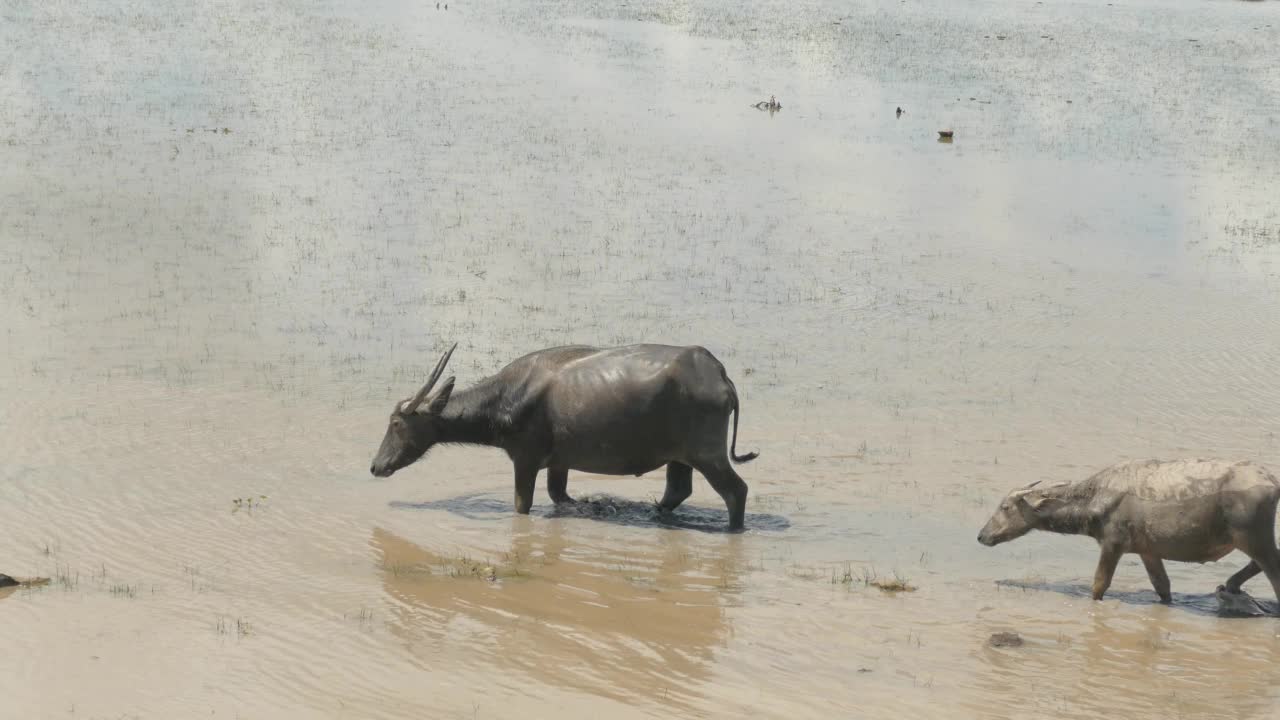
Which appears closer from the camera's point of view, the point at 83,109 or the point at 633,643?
the point at 633,643

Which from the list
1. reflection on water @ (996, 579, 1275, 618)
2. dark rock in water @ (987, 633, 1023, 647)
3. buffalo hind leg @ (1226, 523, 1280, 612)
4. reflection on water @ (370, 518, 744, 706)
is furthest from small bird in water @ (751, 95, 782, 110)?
dark rock in water @ (987, 633, 1023, 647)

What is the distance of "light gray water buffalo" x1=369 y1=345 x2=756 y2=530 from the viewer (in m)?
11.9

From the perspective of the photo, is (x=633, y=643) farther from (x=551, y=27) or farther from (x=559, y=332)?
(x=551, y=27)

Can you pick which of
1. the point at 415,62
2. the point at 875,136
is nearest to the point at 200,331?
the point at 875,136

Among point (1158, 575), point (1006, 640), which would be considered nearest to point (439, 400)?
point (1006, 640)

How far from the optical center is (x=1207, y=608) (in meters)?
10.2

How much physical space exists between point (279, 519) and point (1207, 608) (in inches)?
265

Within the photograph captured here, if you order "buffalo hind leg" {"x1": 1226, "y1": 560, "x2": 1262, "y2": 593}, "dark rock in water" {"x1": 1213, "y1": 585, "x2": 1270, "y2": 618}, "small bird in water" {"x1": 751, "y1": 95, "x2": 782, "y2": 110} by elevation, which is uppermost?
"small bird in water" {"x1": 751, "y1": 95, "x2": 782, "y2": 110}

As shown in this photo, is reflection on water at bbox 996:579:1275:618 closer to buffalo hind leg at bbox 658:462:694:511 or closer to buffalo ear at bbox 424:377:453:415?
buffalo hind leg at bbox 658:462:694:511

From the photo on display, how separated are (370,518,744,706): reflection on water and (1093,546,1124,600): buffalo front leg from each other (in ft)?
8.02

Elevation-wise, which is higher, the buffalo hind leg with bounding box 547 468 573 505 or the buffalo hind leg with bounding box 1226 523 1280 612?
the buffalo hind leg with bounding box 1226 523 1280 612

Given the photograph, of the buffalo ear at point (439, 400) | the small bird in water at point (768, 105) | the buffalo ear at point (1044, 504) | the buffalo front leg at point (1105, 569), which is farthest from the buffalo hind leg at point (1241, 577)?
the small bird in water at point (768, 105)

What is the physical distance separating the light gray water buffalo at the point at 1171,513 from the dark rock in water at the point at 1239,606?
5 centimetres

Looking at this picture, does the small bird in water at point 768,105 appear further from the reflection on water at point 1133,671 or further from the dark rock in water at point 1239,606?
the reflection on water at point 1133,671
